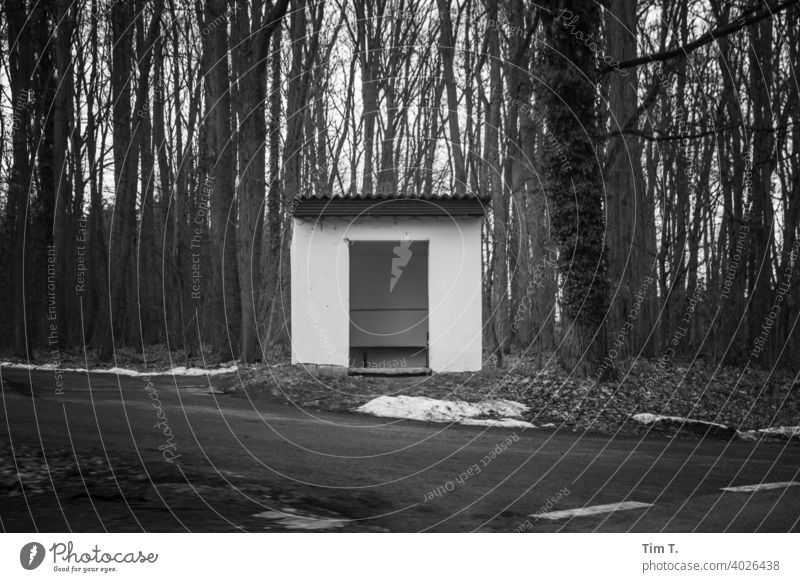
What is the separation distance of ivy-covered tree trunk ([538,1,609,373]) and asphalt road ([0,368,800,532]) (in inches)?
148

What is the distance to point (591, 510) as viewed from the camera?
445 centimetres

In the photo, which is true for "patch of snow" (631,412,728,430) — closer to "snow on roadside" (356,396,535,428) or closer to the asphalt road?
the asphalt road

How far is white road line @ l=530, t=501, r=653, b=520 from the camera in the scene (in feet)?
14.0

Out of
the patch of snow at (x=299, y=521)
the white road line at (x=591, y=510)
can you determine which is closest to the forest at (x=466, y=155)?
the white road line at (x=591, y=510)

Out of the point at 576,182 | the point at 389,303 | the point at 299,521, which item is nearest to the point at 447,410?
the point at 576,182

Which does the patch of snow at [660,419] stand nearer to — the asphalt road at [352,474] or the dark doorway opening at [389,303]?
the asphalt road at [352,474]

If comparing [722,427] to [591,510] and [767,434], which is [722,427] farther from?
[591,510]

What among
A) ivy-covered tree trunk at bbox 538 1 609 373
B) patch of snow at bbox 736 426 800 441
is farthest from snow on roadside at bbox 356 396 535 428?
patch of snow at bbox 736 426 800 441

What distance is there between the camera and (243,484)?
15.7ft

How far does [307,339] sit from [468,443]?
7.09 meters

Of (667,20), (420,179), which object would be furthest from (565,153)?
(420,179)

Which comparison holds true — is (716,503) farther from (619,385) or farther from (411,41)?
(411,41)

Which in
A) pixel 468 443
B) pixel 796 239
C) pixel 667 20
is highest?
pixel 667 20

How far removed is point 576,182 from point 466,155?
593 inches
